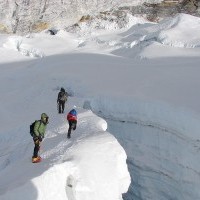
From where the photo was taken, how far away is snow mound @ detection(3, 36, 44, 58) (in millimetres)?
36125

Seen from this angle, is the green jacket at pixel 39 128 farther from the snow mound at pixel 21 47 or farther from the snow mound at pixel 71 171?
the snow mound at pixel 21 47

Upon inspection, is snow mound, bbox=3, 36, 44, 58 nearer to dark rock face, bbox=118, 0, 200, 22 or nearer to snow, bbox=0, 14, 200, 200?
snow, bbox=0, 14, 200, 200

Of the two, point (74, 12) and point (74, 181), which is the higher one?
point (74, 181)

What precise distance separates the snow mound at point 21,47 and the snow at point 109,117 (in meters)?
0.11

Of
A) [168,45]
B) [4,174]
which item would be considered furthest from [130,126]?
[168,45]

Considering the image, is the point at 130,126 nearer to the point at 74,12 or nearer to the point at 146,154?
the point at 146,154

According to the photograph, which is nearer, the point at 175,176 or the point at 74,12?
the point at 175,176

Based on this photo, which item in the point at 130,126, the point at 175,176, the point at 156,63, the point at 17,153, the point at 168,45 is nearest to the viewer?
the point at 17,153

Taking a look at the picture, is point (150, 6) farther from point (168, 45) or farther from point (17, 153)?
point (17, 153)

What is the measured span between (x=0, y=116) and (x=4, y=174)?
354 inches

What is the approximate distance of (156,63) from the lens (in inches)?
1127

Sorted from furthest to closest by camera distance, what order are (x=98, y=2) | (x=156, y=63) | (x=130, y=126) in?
(x=98, y=2), (x=156, y=63), (x=130, y=126)

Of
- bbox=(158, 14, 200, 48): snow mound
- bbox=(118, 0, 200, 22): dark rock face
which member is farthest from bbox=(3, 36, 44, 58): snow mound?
bbox=(118, 0, 200, 22): dark rock face

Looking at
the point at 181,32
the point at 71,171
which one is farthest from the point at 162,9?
the point at 71,171
